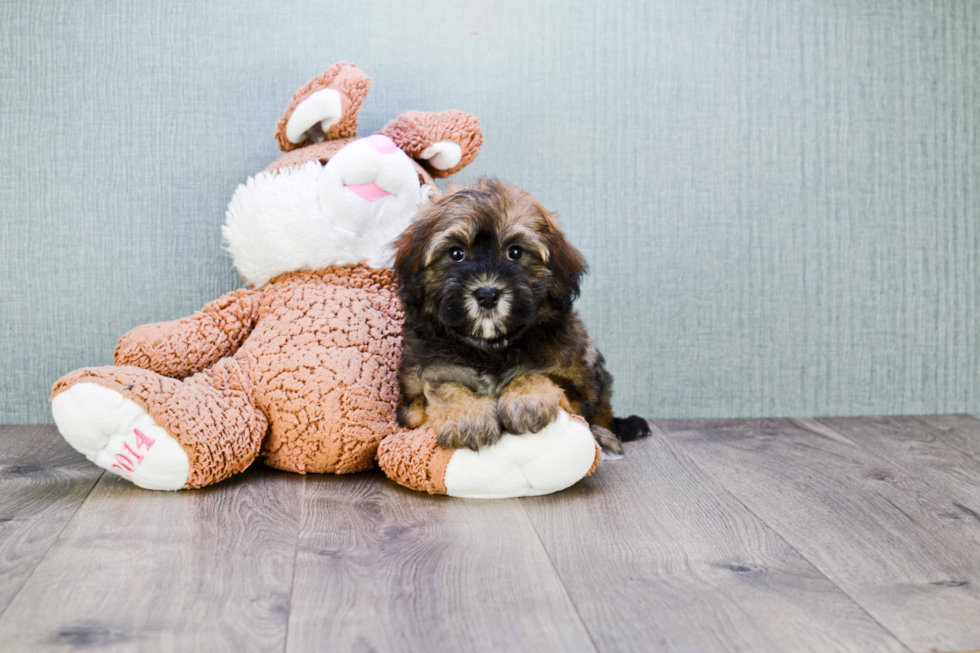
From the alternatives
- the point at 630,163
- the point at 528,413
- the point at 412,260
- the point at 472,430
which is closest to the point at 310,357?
the point at 412,260

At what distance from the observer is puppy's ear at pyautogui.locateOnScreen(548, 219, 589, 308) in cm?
203

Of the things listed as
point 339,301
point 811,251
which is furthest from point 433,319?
point 811,251

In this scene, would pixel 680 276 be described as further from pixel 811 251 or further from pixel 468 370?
pixel 468 370

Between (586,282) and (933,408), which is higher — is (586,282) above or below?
above

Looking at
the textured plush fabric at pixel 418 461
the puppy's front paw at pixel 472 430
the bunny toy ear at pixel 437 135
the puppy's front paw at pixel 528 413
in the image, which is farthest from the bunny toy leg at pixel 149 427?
the bunny toy ear at pixel 437 135

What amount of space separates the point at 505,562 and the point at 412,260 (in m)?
0.77

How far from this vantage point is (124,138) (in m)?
2.73

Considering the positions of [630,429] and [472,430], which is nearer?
[472,430]

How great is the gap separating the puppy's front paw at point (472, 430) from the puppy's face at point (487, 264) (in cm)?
20

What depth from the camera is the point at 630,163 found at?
9.52ft

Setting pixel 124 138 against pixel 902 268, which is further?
pixel 902 268

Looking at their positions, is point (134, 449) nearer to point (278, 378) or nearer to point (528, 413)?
point (278, 378)

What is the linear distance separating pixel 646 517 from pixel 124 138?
205 centimetres

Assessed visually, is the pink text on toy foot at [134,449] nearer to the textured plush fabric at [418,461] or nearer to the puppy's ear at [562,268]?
the textured plush fabric at [418,461]
